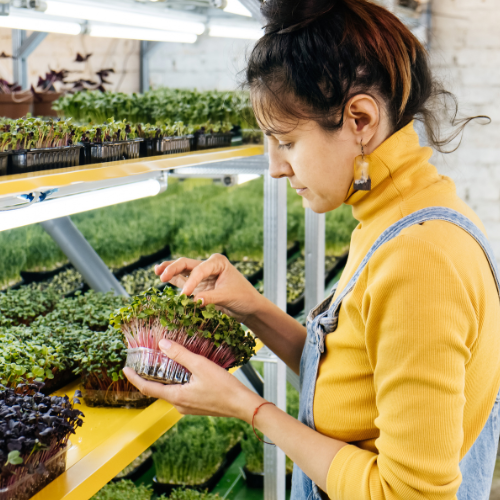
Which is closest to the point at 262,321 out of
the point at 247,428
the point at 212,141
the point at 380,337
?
the point at 380,337

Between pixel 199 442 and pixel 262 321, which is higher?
pixel 262 321

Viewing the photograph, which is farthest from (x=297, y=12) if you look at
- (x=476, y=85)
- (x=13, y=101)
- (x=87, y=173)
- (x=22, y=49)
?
(x=476, y=85)

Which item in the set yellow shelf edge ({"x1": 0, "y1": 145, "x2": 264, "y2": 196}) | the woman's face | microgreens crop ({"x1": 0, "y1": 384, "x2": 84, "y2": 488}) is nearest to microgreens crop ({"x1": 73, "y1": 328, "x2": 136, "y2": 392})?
microgreens crop ({"x1": 0, "y1": 384, "x2": 84, "y2": 488})

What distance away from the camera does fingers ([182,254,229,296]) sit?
45.6 inches

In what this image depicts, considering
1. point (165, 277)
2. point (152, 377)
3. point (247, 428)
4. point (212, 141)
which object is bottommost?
point (247, 428)

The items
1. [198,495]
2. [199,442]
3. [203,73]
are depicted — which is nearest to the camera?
[198,495]

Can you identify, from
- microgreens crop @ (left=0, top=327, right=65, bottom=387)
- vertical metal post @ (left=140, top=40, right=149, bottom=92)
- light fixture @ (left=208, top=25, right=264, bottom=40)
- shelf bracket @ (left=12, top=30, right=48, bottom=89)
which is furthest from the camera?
vertical metal post @ (left=140, top=40, right=149, bottom=92)

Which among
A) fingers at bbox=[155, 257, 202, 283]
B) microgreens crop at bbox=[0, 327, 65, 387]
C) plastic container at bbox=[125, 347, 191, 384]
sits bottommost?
microgreens crop at bbox=[0, 327, 65, 387]

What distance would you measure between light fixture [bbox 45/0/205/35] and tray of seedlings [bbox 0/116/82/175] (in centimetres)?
25

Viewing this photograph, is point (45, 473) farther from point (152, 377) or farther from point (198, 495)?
point (198, 495)

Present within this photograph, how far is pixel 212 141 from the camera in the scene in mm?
2033

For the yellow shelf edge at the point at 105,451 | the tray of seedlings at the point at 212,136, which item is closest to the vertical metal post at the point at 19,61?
the tray of seedlings at the point at 212,136

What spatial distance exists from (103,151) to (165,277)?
38cm

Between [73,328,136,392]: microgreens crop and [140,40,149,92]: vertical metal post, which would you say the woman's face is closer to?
[73,328,136,392]: microgreens crop
